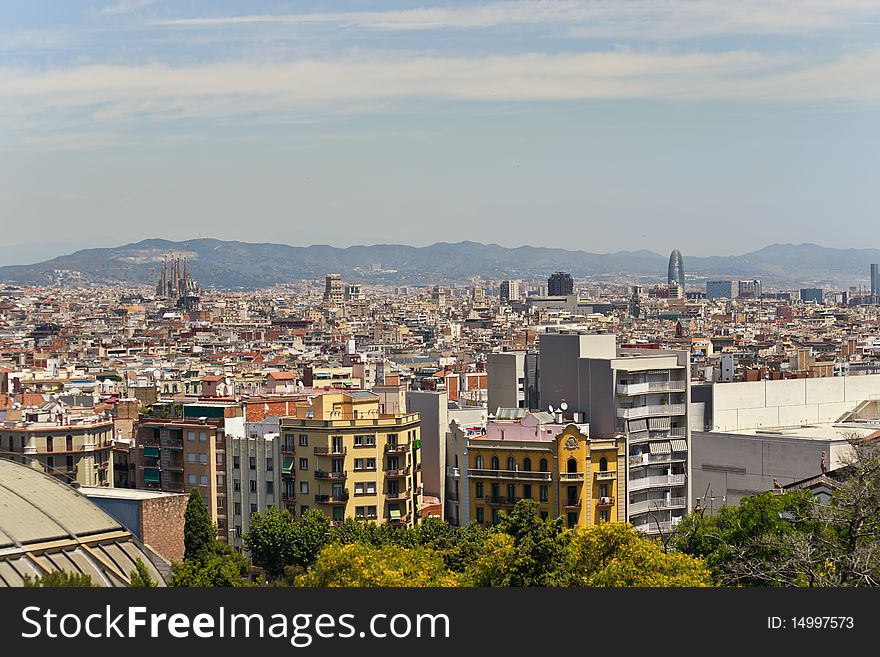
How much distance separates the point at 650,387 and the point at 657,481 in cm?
135

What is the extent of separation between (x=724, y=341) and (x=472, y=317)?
46507 mm

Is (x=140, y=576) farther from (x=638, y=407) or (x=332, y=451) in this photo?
(x=638, y=407)

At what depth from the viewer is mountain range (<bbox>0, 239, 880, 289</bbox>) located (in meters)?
166

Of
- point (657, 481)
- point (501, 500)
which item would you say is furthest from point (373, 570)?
point (657, 481)

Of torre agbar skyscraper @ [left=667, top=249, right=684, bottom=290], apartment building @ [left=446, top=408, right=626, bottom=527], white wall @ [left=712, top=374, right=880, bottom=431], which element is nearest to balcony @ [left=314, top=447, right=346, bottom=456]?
apartment building @ [left=446, top=408, right=626, bottom=527]

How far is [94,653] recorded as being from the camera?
729cm

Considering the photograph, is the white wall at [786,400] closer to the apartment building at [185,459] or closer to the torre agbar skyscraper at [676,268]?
the apartment building at [185,459]

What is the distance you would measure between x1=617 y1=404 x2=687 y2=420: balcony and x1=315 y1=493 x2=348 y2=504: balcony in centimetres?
400

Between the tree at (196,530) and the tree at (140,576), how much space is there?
270 cm

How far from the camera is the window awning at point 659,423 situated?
914 inches

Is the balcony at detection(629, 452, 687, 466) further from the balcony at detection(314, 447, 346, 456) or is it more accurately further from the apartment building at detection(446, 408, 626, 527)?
the balcony at detection(314, 447, 346, 456)

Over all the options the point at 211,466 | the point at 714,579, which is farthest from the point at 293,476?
the point at 714,579

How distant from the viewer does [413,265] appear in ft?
590

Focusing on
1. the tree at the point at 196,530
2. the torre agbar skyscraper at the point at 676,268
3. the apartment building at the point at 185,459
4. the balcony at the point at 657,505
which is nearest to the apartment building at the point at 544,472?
the balcony at the point at 657,505
